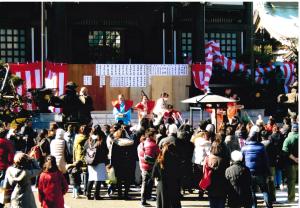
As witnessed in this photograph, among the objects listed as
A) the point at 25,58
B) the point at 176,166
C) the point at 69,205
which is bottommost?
the point at 69,205

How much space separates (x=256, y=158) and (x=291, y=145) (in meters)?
1.48

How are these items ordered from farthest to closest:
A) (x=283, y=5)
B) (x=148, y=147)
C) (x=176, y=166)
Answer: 1. (x=148, y=147)
2. (x=176, y=166)
3. (x=283, y=5)

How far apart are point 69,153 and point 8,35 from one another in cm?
1518

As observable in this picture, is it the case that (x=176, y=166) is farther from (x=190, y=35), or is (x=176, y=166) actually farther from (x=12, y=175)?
(x=190, y=35)

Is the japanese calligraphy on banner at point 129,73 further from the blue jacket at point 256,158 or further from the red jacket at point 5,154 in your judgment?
the blue jacket at point 256,158

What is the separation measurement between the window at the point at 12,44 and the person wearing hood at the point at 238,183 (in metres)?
19.3

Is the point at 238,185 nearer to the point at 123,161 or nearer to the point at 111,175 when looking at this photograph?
the point at 123,161

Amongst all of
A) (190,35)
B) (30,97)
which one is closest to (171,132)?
(30,97)

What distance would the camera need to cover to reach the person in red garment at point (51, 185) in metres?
11.9

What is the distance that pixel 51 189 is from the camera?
11938mm

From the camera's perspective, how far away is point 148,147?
49.1 ft

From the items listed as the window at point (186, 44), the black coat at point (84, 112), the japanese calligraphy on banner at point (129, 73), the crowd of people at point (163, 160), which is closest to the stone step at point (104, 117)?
the japanese calligraphy on banner at point (129, 73)

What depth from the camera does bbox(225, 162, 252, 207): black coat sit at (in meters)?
12.5

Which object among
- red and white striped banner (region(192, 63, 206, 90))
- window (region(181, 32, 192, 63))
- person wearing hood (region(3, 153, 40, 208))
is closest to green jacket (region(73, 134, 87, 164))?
person wearing hood (region(3, 153, 40, 208))
